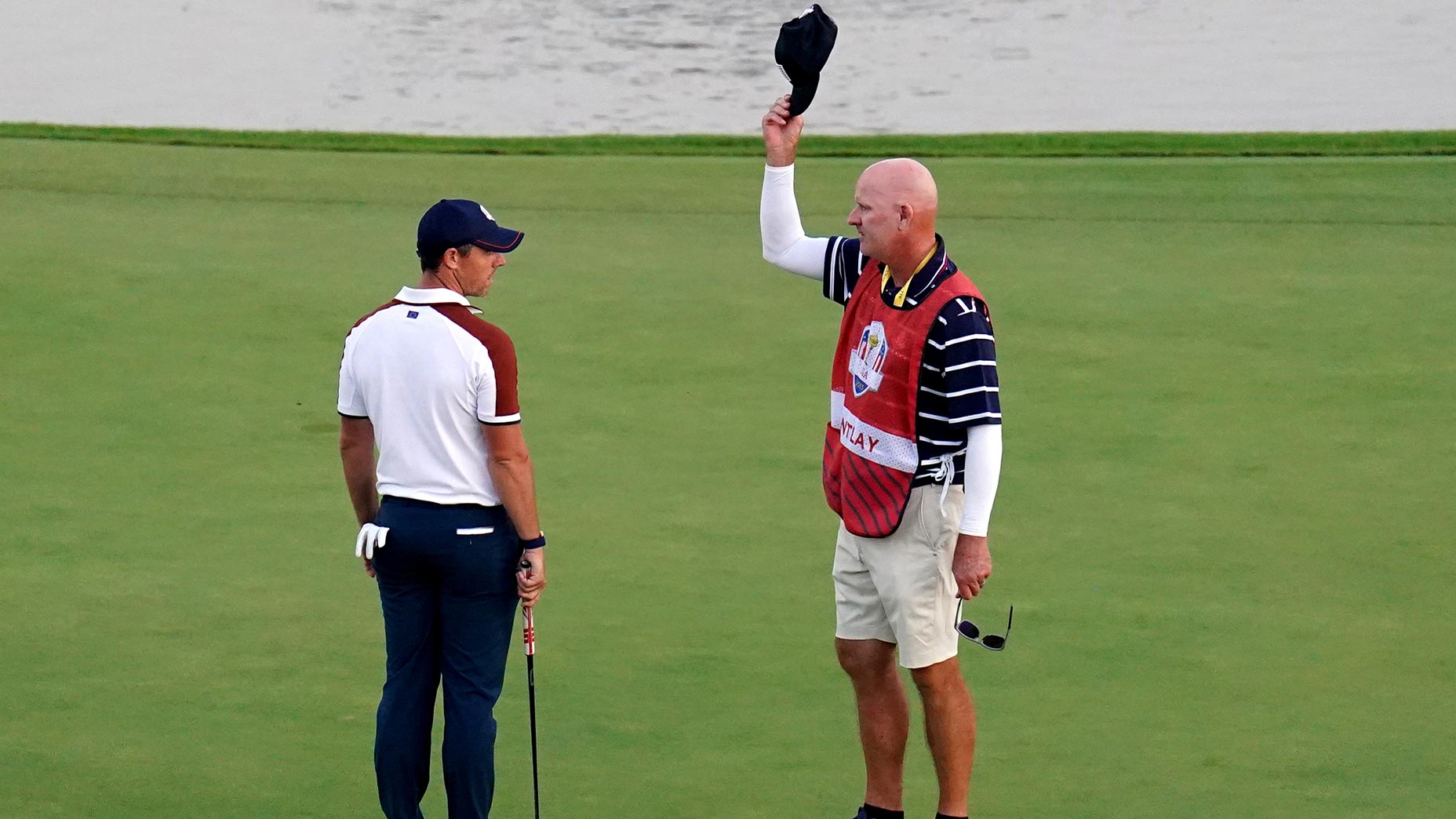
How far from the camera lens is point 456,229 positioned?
396cm

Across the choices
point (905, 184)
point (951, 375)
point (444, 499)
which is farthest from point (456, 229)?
point (951, 375)

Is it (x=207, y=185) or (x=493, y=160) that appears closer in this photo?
(x=207, y=185)

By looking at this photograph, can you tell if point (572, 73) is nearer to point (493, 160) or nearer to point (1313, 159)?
point (493, 160)

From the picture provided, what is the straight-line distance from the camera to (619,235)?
10.2 metres

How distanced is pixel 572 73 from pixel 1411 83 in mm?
6391

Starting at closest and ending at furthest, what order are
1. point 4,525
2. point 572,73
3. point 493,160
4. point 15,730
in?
1. point 15,730
2. point 4,525
3. point 493,160
4. point 572,73

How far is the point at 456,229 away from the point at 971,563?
4.47ft

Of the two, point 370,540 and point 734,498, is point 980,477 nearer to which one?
point 370,540

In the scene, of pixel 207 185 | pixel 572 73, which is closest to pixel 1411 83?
pixel 572 73

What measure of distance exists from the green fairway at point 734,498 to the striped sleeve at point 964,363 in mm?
1012

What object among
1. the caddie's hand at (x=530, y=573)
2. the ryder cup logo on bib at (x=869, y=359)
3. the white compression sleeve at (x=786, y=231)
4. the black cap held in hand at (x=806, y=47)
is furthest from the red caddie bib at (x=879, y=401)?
the caddie's hand at (x=530, y=573)

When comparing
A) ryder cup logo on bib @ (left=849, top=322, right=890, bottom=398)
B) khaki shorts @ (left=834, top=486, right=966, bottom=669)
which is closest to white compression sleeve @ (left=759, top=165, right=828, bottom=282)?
ryder cup logo on bib @ (left=849, top=322, right=890, bottom=398)

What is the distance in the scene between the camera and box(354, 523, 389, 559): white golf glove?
397cm

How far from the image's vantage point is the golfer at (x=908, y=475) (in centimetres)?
406
